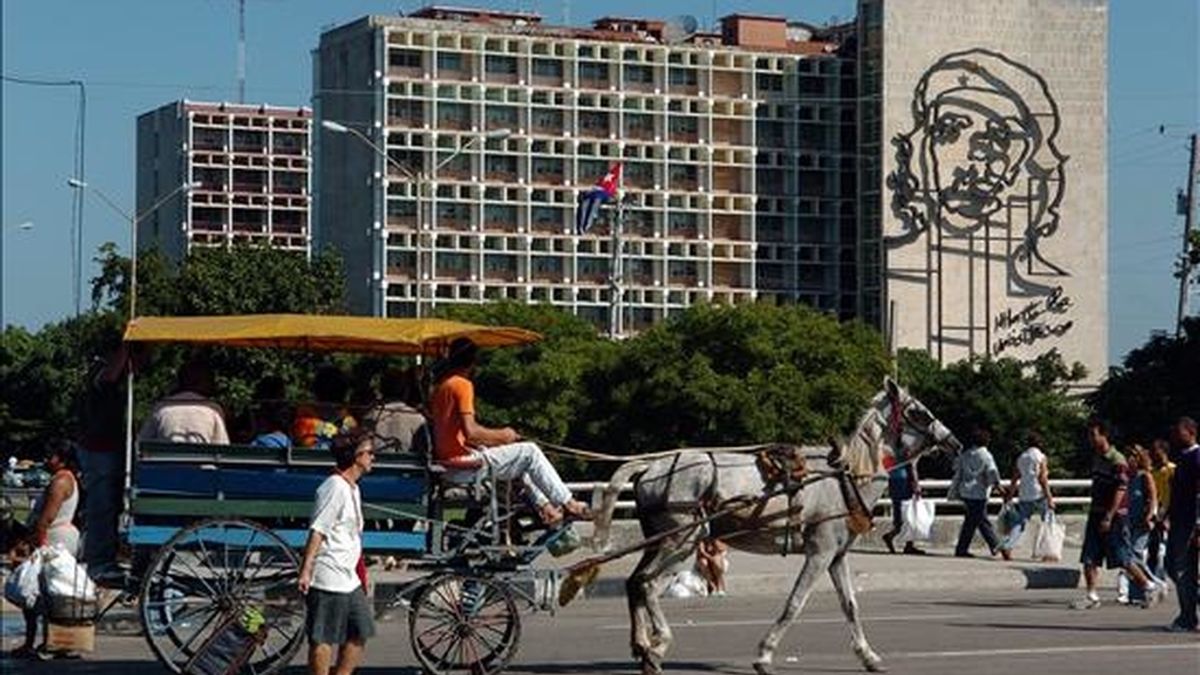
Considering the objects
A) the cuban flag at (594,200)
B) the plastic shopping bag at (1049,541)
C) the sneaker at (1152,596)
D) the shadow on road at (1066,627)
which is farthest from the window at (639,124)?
the shadow on road at (1066,627)

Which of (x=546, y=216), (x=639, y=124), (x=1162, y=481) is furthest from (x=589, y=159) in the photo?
(x=1162, y=481)

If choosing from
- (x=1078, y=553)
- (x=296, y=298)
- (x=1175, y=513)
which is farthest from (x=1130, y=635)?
(x=296, y=298)

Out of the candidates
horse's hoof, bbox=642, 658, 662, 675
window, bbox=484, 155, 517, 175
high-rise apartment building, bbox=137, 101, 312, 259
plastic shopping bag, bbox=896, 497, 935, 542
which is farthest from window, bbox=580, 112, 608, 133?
horse's hoof, bbox=642, 658, 662, 675

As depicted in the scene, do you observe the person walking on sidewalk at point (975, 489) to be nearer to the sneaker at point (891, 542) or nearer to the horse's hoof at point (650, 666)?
the sneaker at point (891, 542)

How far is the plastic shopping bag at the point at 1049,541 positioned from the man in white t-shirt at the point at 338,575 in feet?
62.2

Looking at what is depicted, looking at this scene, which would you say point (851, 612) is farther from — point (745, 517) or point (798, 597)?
point (745, 517)

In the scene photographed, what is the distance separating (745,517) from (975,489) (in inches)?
619

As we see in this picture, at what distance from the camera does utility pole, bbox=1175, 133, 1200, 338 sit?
7731 centimetres

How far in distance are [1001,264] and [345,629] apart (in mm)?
128700

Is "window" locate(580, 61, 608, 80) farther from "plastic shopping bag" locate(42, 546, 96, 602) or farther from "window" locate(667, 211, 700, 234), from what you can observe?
"plastic shopping bag" locate(42, 546, 96, 602)

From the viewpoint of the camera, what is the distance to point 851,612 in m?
18.5

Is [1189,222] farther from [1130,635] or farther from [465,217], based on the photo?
[1130,635]

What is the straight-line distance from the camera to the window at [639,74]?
145m

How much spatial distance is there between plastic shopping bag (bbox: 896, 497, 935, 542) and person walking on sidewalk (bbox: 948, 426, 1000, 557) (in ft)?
3.73
